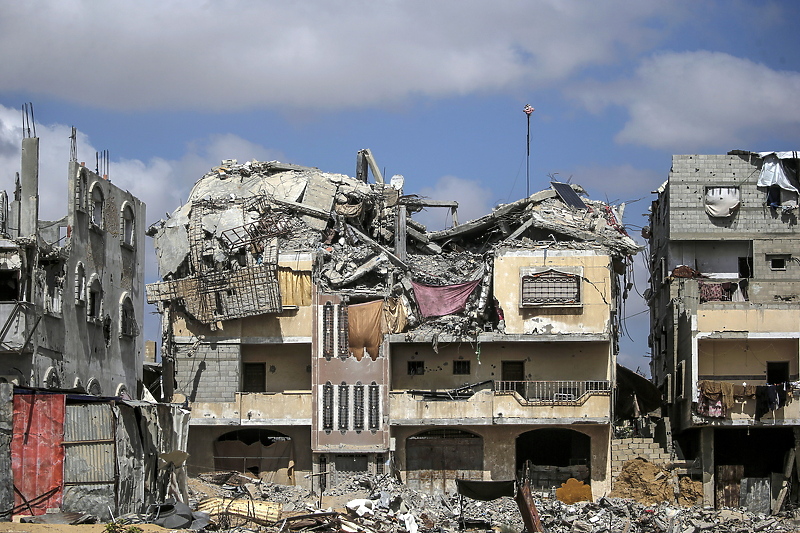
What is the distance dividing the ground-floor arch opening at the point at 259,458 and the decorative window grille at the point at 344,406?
2.38 m

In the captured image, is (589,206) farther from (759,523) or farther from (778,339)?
(759,523)

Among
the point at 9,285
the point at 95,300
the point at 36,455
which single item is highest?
the point at 9,285

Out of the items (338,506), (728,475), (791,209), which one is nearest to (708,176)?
(791,209)

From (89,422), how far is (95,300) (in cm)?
1353

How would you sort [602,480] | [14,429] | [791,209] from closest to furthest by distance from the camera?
[14,429] < [602,480] < [791,209]

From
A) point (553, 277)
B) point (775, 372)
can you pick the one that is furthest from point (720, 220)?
point (553, 277)

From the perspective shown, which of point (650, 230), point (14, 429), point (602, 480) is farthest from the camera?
point (650, 230)

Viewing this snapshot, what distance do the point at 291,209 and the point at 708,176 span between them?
1849 cm

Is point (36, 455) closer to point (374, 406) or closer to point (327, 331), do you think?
point (327, 331)

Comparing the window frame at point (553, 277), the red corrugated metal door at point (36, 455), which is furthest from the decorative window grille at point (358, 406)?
the red corrugated metal door at point (36, 455)

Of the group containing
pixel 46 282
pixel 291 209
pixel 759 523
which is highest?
pixel 291 209

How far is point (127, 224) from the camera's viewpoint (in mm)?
51625

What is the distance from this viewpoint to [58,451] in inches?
1374

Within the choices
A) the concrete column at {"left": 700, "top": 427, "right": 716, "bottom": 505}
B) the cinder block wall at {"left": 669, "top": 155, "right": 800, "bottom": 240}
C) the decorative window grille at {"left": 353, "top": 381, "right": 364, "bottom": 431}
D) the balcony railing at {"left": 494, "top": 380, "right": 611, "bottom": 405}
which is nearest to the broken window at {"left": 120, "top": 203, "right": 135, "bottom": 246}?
the decorative window grille at {"left": 353, "top": 381, "right": 364, "bottom": 431}
